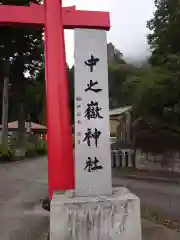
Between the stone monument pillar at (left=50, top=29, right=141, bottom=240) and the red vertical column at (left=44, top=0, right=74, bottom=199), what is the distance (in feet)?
4.40

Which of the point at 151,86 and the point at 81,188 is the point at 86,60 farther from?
the point at 151,86

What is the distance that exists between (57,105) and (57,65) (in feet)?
Result: 2.52

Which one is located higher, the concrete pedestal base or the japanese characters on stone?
the japanese characters on stone

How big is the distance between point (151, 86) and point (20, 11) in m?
6.93

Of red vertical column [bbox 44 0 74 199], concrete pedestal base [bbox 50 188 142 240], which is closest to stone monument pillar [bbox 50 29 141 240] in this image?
concrete pedestal base [bbox 50 188 142 240]

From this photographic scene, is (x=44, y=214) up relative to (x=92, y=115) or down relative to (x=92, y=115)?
down

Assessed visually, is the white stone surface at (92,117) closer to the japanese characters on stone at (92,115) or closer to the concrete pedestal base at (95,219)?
the japanese characters on stone at (92,115)

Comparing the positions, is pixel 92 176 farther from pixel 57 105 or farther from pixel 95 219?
pixel 57 105

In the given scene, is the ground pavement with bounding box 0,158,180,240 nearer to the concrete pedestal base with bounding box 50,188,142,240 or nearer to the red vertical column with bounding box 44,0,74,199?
the red vertical column with bounding box 44,0,74,199

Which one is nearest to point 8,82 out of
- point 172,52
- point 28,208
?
point 172,52

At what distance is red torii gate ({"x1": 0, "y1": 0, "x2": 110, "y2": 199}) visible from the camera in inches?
253

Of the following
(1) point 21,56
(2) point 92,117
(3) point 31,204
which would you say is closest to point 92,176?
(2) point 92,117

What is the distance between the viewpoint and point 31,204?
28.1ft

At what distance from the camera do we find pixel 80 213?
440 cm
